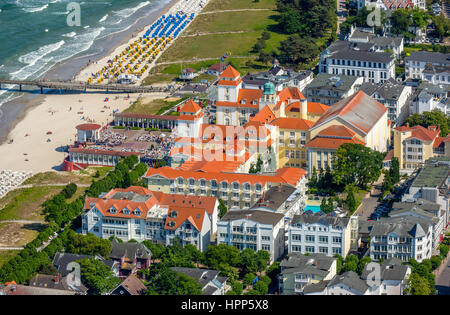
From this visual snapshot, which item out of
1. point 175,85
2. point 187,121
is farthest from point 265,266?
point 175,85

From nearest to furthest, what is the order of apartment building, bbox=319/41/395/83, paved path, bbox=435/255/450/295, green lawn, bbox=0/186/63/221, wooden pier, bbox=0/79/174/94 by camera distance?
paved path, bbox=435/255/450/295, green lawn, bbox=0/186/63/221, apartment building, bbox=319/41/395/83, wooden pier, bbox=0/79/174/94

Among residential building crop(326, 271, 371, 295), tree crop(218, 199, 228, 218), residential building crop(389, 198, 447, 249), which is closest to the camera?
residential building crop(326, 271, 371, 295)

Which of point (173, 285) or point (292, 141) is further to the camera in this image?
point (292, 141)

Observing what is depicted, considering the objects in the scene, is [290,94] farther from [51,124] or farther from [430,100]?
[51,124]

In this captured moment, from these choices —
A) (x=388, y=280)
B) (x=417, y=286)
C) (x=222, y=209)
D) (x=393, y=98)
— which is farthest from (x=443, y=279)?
(x=393, y=98)

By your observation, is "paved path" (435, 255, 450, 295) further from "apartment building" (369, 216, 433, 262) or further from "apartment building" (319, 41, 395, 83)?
"apartment building" (319, 41, 395, 83)

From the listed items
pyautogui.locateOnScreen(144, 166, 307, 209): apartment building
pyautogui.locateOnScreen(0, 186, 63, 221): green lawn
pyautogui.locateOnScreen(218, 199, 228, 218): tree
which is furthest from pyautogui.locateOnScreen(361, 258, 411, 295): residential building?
pyautogui.locateOnScreen(0, 186, 63, 221): green lawn
